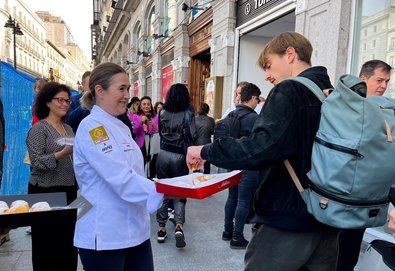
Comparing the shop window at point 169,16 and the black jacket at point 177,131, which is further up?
the shop window at point 169,16

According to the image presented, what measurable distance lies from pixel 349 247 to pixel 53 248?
2321mm

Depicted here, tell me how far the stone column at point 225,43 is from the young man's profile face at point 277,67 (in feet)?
22.4

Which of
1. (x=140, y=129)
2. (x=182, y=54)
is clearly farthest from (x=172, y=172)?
(x=182, y=54)

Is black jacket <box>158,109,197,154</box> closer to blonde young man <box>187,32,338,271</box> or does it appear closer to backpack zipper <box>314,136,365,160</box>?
blonde young man <box>187,32,338,271</box>

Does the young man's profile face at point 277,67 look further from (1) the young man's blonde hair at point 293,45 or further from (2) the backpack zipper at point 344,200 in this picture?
(2) the backpack zipper at point 344,200

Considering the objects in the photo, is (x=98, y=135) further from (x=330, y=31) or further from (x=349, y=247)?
(x=330, y=31)

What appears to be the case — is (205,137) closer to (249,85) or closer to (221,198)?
(221,198)

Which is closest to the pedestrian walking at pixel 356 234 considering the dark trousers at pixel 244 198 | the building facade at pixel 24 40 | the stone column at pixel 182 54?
the dark trousers at pixel 244 198

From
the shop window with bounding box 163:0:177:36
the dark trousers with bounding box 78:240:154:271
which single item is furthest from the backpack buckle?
the shop window with bounding box 163:0:177:36

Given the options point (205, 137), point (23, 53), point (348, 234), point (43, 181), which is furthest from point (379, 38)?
point (23, 53)

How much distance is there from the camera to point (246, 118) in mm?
3939

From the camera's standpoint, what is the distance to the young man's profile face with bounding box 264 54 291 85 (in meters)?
1.78

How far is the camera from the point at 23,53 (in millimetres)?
66562

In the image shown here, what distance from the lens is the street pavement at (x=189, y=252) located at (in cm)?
357
